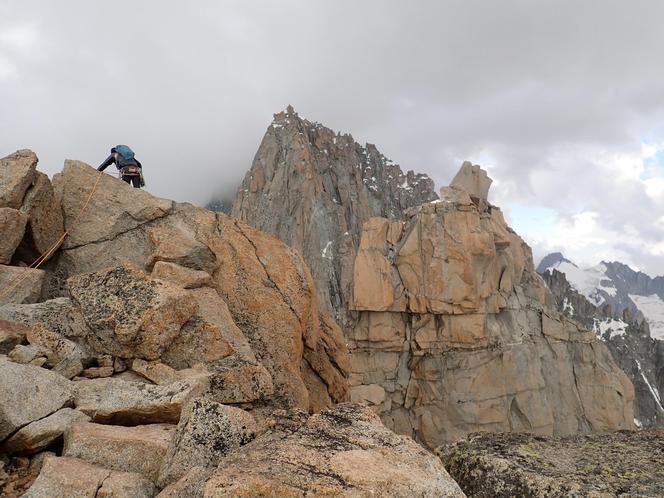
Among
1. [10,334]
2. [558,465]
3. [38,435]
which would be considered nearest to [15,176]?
[10,334]

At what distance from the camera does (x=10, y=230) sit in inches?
418

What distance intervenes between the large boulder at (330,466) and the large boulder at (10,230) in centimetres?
905

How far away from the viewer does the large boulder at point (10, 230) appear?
10.5m

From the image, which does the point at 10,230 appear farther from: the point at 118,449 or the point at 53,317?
the point at 118,449

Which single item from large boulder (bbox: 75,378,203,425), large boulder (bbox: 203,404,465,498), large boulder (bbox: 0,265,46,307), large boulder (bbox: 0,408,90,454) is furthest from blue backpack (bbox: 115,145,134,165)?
large boulder (bbox: 203,404,465,498)

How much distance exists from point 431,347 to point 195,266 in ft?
154

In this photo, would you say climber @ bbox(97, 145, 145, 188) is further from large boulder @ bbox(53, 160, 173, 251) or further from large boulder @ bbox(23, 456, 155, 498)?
large boulder @ bbox(23, 456, 155, 498)

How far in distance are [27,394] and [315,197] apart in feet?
336

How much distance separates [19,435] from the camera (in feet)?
19.4

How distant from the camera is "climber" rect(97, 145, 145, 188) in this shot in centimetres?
1506

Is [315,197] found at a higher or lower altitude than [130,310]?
higher

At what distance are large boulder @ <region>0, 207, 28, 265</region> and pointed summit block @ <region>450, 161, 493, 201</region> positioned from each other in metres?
57.2

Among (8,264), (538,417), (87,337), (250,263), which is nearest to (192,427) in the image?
(87,337)

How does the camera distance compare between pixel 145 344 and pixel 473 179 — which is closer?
pixel 145 344
